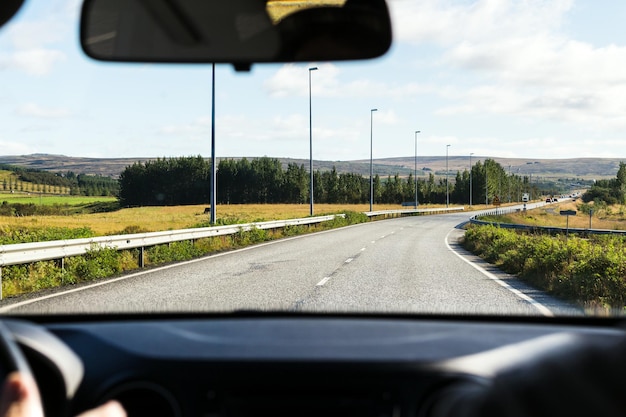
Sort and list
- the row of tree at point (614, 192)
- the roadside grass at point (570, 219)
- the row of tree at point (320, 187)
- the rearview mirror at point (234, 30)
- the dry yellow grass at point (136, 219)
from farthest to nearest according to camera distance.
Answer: the row of tree at point (320, 187) → the row of tree at point (614, 192) → the roadside grass at point (570, 219) → the dry yellow grass at point (136, 219) → the rearview mirror at point (234, 30)

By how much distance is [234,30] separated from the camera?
2.34m

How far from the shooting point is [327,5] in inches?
88.7

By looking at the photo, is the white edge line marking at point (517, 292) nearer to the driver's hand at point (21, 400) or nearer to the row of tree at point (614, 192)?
the driver's hand at point (21, 400)

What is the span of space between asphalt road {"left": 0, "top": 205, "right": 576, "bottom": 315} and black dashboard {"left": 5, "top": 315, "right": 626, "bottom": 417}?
3713 millimetres

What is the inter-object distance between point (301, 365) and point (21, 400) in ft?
3.22

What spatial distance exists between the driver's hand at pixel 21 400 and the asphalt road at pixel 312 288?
A: 3.93 m

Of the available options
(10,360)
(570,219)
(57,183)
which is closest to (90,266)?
(10,360)

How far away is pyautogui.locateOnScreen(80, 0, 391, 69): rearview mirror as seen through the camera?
7.45 ft

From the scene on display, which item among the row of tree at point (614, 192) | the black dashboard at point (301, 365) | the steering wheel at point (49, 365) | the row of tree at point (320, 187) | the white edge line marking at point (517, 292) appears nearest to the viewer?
the black dashboard at point (301, 365)

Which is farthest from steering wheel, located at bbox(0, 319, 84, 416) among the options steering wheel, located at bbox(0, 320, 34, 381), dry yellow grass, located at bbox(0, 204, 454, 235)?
dry yellow grass, located at bbox(0, 204, 454, 235)

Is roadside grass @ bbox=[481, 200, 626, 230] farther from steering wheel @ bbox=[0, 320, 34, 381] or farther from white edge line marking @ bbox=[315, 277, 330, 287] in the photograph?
steering wheel @ bbox=[0, 320, 34, 381]

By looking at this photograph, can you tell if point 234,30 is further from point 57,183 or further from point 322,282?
point 57,183

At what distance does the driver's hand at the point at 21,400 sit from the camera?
7.73 feet

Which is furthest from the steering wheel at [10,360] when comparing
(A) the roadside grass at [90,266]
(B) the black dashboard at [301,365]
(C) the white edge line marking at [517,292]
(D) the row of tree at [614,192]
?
(D) the row of tree at [614,192]
